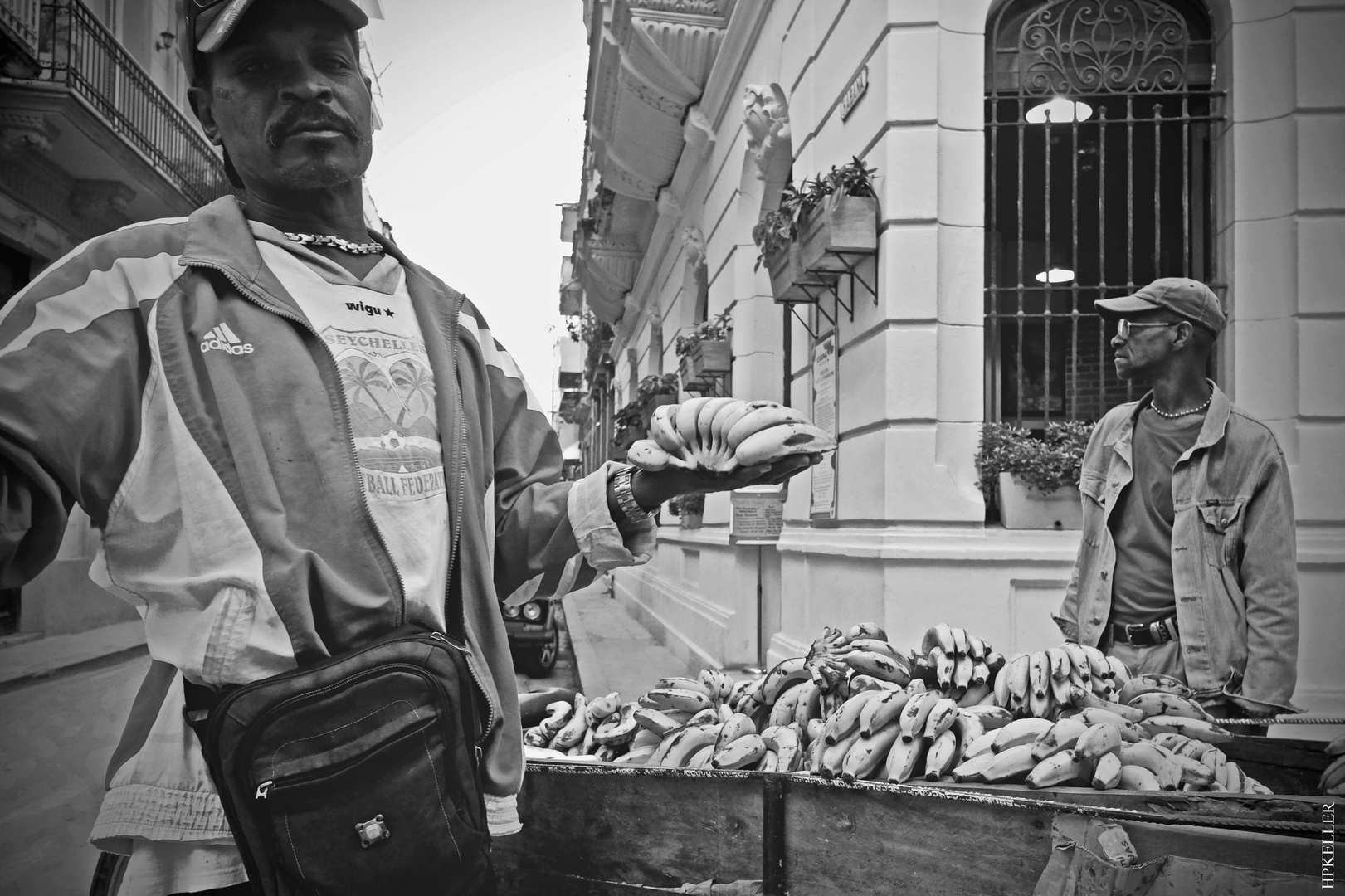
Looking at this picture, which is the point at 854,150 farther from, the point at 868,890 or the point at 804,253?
the point at 868,890

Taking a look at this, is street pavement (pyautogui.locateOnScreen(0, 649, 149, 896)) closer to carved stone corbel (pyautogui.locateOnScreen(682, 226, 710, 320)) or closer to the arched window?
the arched window

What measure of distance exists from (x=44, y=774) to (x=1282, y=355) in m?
7.13

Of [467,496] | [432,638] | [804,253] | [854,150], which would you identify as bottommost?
[432,638]

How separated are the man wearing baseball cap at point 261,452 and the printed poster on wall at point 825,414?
5.16 meters

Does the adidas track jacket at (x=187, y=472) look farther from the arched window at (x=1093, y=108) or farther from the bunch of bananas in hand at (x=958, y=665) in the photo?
the arched window at (x=1093, y=108)

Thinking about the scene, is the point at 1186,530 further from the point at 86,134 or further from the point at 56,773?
the point at 86,134

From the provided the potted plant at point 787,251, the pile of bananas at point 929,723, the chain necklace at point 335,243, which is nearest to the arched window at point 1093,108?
the potted plant at point 787,251

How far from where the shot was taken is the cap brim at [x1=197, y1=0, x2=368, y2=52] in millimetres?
1331

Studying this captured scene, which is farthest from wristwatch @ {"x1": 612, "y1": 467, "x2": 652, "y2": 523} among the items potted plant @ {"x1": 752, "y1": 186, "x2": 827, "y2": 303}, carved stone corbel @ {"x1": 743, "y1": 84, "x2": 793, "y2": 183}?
carved stone corbel @ {"x1": 743, "y1": 84, "x2": 793, "y2": 183}

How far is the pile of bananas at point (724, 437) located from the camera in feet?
4.71

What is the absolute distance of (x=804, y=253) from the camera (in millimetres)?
6375

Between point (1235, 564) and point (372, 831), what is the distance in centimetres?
340

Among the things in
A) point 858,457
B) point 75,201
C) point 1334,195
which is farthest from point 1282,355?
point 75,201

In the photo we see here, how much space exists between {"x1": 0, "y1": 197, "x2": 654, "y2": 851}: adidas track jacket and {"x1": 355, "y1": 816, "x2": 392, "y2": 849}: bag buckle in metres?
0.19
